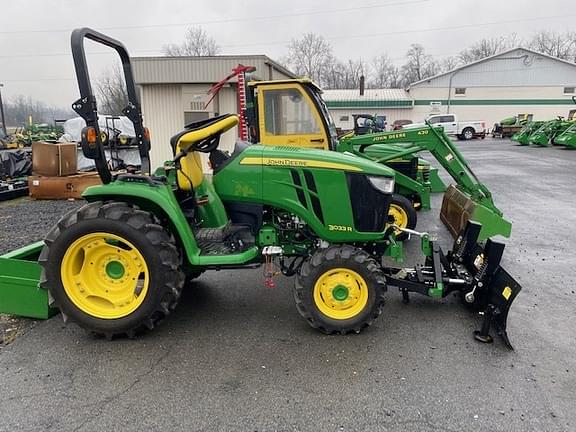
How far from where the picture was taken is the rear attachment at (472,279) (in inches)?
138

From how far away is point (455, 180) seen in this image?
21.8ft

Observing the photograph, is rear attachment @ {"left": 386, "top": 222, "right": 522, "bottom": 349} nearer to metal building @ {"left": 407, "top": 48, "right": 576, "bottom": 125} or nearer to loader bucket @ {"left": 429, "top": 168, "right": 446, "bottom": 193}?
loader bucket @ {"left": 429, "top": 168, "right": 446, "bottom": 193}

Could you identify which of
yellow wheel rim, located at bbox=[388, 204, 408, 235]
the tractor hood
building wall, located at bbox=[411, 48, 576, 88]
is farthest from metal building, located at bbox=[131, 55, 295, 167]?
building wall, located at bbox=[411, 48, 576, 88]

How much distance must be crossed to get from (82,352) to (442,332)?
2845 millimetres

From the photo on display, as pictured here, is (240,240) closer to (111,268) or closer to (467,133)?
(111,268)

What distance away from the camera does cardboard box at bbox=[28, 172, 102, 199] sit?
9.93 m

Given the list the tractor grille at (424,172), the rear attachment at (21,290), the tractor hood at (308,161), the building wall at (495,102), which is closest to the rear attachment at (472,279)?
the tractor hood at (308,161)

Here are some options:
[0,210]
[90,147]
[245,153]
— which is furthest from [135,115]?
[0,210]

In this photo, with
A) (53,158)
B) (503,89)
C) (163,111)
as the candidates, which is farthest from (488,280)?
(503,89)

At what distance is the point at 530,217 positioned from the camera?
26.2 feet

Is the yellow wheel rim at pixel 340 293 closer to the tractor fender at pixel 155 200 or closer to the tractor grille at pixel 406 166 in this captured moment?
the tractor fender at pixel 155 200

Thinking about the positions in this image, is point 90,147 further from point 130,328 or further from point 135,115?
point 130,328

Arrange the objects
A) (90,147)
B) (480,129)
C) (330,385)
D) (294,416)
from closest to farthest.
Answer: (294,416) < (330,385) < (90,147) < (480,129)

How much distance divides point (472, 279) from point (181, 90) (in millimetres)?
11227
